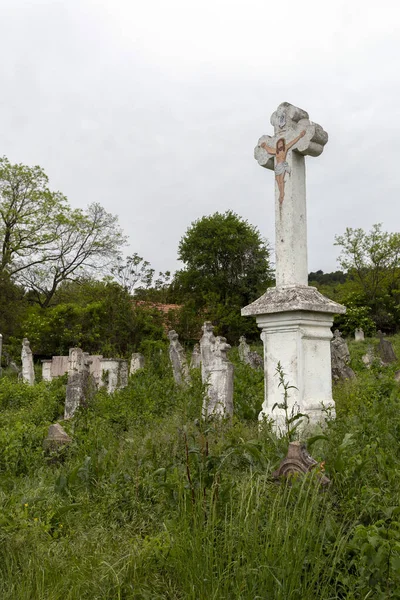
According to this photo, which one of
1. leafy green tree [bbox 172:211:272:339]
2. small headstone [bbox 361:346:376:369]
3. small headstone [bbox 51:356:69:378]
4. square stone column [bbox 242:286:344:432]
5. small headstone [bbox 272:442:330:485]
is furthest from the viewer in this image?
leafy green tree [bbox 172:211:272:339]

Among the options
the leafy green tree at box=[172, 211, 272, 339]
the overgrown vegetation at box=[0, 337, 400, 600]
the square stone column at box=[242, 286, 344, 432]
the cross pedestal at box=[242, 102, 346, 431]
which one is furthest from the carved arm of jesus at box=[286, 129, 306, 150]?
the leafy green tree at box=[172, 211, 272, 339]

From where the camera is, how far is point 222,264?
1549 inches

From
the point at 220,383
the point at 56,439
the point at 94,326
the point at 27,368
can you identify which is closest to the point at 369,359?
the point at 220,383

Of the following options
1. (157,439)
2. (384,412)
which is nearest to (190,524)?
(157,439)

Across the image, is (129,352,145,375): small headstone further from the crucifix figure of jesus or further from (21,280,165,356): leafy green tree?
the crucifix figure of jesus

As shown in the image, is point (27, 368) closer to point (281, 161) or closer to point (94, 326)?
point (94, 326)

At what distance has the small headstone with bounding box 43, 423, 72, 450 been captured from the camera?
265 inches

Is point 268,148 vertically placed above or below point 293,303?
above

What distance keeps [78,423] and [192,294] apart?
3098 centimetres

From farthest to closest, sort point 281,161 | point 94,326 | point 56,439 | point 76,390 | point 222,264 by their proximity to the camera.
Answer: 1. point 222,264
2. point 94,326
3. point 76,390
4. point 56,439
5. point 281,161

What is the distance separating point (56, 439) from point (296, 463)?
13.2ft

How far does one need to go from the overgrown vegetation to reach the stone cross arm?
116 inches

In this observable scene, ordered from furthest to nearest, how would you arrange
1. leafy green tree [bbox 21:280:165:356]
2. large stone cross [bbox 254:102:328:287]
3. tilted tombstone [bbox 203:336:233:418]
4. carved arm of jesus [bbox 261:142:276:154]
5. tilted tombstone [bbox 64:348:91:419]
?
leafy green tree [bbox 21:280:165:356] → tilted tombstone [bbox 64:348:91:419] → tilted tombstone [bbox 203:336:233:418] → carved arm of jesus [bbox 261:142:276:154] → large stone cross [bbox 254:102:328:287]

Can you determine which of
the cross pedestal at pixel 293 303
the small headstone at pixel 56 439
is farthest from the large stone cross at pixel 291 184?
the small headstone at pixel 56 439
